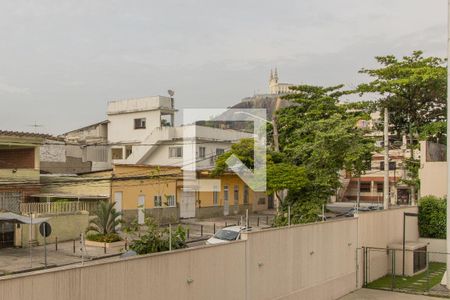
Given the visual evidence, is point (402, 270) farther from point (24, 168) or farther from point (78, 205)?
point (24, 168)

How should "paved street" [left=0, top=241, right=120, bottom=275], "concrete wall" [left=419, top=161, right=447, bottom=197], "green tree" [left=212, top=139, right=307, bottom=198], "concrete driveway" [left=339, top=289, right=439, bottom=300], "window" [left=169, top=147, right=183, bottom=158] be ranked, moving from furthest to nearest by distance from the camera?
1. "window" [left=169, top=147, right=183, bottom=158]
2. "concrete wall" [left=419, top=161, right=447, bottom=197]
3. "green tree" [left=212, top=139, right=307, bottom=198]
4. "paved street" [left=0, top=241, right=120, bottom=275]
5. "concrete driveway" [left=339, top=289, right=439, bottom=300]

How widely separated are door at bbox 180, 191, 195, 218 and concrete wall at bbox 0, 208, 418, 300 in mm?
19330

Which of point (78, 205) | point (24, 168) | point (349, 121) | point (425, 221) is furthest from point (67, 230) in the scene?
point (425, 221)

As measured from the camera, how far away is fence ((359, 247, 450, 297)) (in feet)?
62.8

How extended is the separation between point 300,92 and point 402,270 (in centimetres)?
1609

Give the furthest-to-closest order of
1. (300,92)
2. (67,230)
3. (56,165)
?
1. (56,165)
2. (300,92)
3. (67,230)

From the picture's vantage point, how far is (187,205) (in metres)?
38.2

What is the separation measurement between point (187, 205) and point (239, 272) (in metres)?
26.1

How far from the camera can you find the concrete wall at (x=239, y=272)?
821 centimetres

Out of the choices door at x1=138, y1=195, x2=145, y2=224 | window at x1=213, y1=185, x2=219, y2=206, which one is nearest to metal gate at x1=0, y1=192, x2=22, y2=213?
door at x1=138, y1=195, x2=145, y2=224

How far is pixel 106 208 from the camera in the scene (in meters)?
25.3

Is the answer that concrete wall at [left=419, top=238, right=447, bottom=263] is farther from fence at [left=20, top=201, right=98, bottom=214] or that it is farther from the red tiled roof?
the red tiled roof

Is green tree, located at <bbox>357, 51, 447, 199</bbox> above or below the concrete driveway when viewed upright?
above

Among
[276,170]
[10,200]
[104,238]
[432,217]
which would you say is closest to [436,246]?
[432,217]
